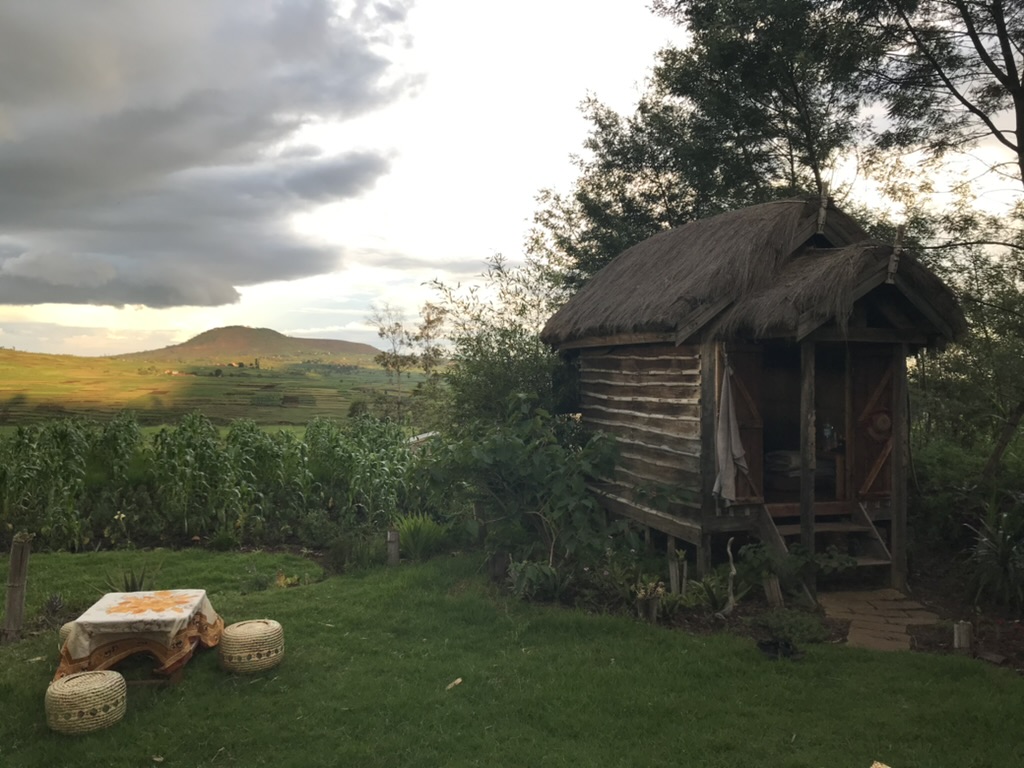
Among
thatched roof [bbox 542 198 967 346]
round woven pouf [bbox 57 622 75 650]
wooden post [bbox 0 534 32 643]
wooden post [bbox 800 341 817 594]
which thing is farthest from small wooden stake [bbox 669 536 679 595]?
wooden post [bbox 0 534 32 643]

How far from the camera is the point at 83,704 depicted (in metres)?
4.75

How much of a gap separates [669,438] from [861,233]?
362cm

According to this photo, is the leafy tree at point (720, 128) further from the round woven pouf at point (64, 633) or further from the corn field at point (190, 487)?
the round woven pouf at point (64, 633)

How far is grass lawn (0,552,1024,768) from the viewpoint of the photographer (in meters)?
4.56

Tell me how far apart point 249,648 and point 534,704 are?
7.80 ft

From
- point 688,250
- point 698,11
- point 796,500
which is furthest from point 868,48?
point 796,500

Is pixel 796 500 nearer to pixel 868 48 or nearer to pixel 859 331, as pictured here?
pixel 859 331

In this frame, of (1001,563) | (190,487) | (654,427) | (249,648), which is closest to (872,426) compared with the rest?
(1001,563)

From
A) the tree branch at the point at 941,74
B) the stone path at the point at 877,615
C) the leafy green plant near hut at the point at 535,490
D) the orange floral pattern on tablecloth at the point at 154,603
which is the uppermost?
the tree branch at the point at 941,74

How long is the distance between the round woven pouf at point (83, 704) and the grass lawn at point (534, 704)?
0.31ft

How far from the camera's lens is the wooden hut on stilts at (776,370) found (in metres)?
7.47

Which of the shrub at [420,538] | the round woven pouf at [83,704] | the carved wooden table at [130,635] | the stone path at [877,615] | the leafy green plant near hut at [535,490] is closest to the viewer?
the round woven pouf at [83,704]

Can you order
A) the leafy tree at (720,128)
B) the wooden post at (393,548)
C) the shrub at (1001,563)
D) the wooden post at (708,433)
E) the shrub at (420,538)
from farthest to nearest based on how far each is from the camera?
the leafy tree at (720,128), the shrub at (420,538), the wooden post at (393,548), the wooden post at (708,433), the shrub at (1001,563)

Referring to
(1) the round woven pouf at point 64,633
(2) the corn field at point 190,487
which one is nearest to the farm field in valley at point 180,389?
(2) the corn field at point 190,487
